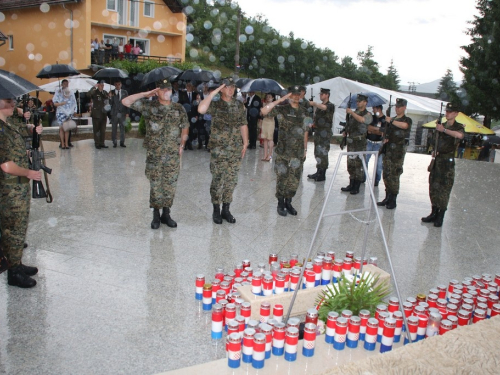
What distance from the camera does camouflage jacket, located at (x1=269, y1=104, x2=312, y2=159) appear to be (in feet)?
22.6

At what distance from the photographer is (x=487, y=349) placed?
2.76m

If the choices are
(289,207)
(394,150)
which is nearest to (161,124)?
(289,207)

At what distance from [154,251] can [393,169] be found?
4.58 m

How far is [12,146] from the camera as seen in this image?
4277mm

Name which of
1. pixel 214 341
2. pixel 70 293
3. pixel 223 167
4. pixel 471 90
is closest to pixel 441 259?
pixel 223 167

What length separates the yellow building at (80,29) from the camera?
27.1m

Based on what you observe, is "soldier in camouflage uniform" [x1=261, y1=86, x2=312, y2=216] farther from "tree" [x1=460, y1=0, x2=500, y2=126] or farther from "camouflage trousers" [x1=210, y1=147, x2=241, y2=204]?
"tree" [x1=460, y1=0, x2=500, y2=126]

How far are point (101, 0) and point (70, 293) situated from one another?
27.9 m

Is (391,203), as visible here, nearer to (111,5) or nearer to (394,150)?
(394,150)

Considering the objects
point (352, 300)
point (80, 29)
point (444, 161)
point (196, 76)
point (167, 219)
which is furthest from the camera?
point (80, 29)

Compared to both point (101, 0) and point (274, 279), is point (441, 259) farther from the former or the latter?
point (101, 0)

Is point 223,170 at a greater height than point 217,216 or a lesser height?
greater

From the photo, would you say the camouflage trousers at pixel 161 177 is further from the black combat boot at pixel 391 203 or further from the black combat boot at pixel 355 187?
the black combat boot at pixel 355 187

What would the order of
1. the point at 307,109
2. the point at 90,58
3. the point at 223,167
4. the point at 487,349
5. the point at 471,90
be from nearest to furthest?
the point at 487,349, the point at 223,167, the point at 307,109, the point at 471,90, the point at 90,58
